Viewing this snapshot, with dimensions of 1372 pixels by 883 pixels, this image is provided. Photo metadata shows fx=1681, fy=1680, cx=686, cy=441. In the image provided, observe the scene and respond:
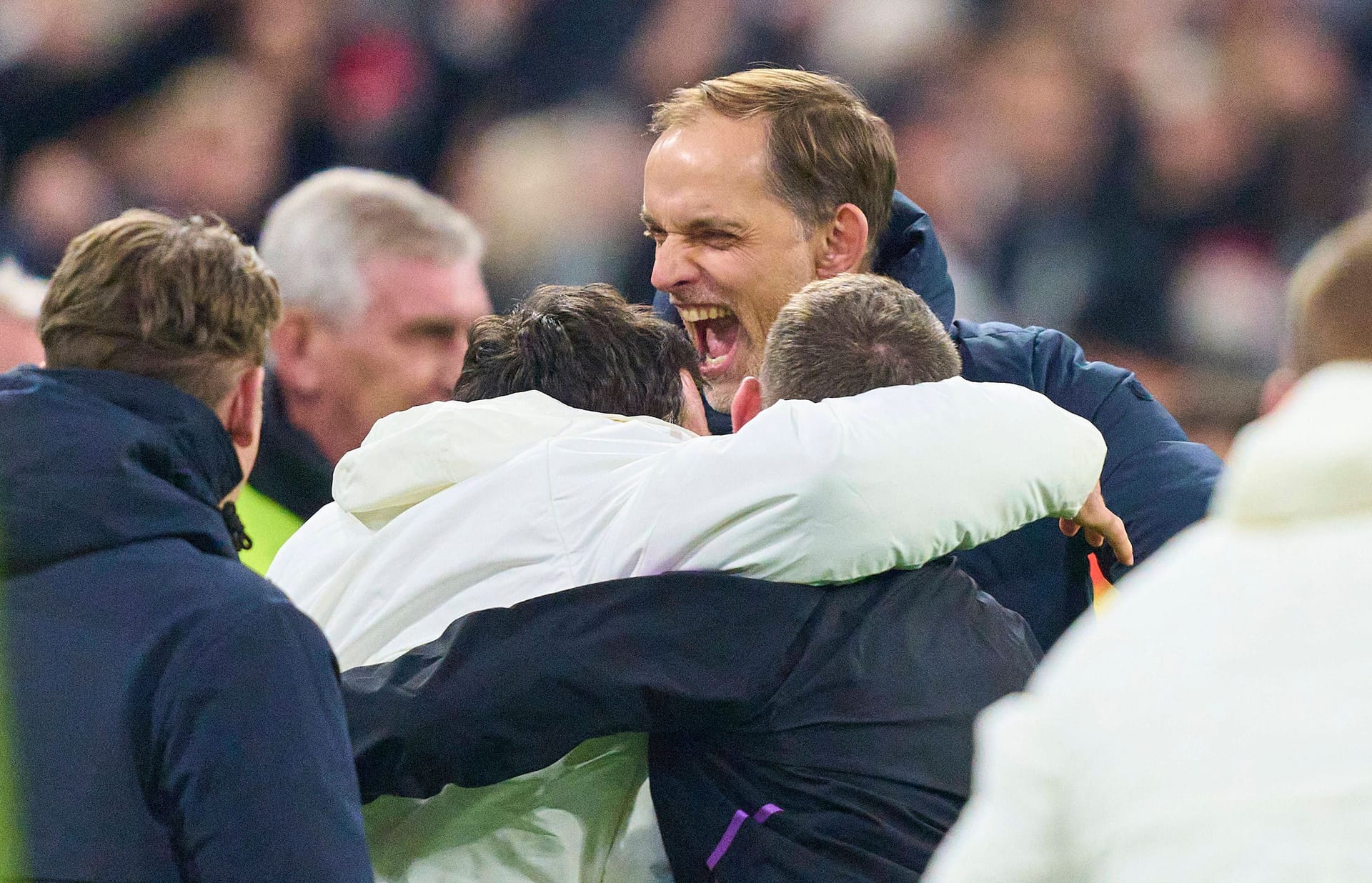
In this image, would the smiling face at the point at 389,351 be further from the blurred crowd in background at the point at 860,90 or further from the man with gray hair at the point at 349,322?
the blurred crowd in background at the point at 860,90

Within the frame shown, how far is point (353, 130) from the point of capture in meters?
4.73

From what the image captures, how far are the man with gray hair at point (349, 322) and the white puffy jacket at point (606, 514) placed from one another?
7.16ft

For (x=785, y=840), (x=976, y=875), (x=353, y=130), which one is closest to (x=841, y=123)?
(x=785, y=840)

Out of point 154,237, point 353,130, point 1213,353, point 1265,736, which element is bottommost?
point 1213,353

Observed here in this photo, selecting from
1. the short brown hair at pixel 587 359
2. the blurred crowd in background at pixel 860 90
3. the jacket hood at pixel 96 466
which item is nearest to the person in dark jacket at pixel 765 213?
the short brown hair at pixel 587 359

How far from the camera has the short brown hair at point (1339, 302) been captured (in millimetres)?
1018

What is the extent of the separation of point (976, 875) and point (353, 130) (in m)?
4.05

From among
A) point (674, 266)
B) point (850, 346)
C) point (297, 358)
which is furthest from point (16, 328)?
point (850, 346)

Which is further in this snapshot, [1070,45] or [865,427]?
[1070,45]

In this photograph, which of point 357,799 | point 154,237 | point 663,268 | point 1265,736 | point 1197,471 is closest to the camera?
point 1265,736

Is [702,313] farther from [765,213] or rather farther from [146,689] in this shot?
[146,689]

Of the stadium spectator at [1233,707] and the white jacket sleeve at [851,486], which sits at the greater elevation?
the stadium spectator at [1233,707]

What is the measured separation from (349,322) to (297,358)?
0.49 feet

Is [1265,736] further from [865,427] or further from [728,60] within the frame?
[728,60]
